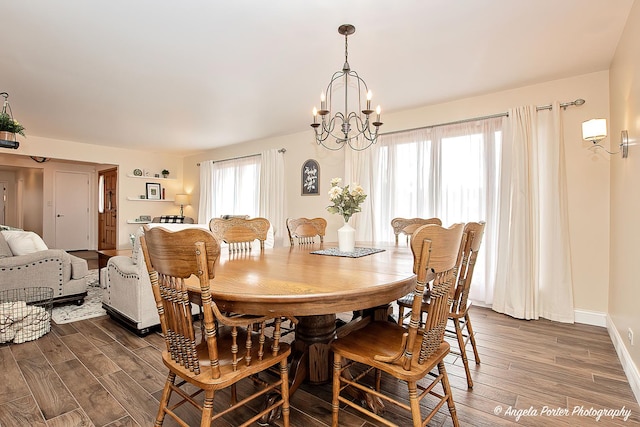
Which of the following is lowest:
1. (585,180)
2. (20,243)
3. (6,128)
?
(20,243)

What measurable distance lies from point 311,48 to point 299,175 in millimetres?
2870

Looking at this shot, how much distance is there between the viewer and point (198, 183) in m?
7.16

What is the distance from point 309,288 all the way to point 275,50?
83.8 inches

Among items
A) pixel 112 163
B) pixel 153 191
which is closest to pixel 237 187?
pixel 153 191

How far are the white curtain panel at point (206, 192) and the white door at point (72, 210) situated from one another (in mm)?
3844

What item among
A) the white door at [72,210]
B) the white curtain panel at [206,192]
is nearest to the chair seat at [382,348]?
the white curtain panel at [206,192]

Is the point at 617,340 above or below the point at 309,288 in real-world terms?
below

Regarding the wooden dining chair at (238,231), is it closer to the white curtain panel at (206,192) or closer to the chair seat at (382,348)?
the chair seat at (382,348)

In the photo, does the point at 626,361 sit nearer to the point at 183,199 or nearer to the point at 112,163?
the point at 183,199

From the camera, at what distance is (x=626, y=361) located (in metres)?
2.11

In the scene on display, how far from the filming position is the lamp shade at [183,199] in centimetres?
724

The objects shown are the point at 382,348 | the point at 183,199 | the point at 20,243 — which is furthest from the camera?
the point at 183,199

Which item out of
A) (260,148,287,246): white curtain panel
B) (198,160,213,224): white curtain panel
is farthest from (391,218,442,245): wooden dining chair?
(198,160,213,224): white curtain panel

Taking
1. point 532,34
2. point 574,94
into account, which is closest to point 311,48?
point 532,34
